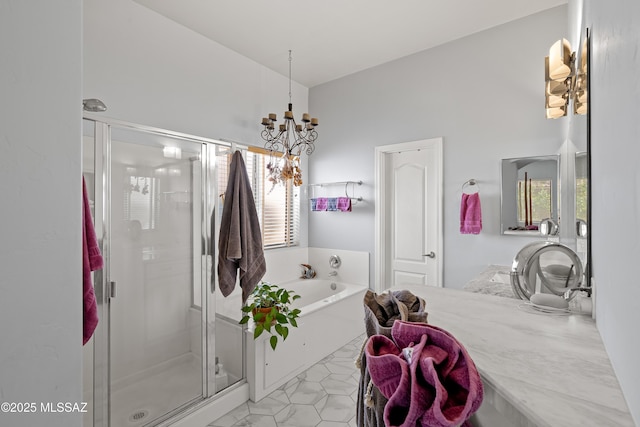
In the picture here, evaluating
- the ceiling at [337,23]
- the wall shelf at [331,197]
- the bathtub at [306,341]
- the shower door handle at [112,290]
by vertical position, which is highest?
the ceiling at [337,23]

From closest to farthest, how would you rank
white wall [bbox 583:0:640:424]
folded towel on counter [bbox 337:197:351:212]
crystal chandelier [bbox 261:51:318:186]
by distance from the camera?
white wall [bbox 583:0:640:424], crystal chandelier [bbox 261:51:318:186], folded towel on counter [bbox 337:197:351:212]

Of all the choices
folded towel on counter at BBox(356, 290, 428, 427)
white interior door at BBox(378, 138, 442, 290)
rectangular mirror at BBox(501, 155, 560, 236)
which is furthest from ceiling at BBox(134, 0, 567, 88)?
folded towel on counter at BBox(356, 290, 428, 427)

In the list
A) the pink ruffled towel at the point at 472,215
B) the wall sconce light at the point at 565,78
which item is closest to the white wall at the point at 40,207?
the wall sconce light at the point at 565,78

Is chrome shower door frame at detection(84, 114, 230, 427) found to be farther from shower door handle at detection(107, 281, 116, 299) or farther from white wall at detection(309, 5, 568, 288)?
white wall at detection(309, 5, 568, 288)

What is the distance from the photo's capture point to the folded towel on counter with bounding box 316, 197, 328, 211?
361cm

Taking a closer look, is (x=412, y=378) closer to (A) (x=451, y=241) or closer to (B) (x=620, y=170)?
(B) (x=620, y=170)

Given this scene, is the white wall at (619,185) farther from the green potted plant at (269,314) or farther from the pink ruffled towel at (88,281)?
the green potted plant at (269,314)

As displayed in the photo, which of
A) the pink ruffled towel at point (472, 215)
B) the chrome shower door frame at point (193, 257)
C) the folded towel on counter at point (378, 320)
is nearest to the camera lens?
the folded towel on counter at point (378, 320)

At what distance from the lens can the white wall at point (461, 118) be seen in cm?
248

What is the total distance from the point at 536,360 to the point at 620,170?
1.46 feet

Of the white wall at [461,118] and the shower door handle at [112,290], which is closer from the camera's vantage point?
the shower door handle at [112,290]

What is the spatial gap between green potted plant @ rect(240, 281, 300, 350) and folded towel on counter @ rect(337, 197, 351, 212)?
144cm

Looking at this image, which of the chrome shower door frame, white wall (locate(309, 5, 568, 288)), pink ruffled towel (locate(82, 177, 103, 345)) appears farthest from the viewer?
white wall (locate(309, 5, 568, 288))

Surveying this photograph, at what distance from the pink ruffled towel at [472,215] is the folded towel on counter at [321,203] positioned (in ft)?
4.97
